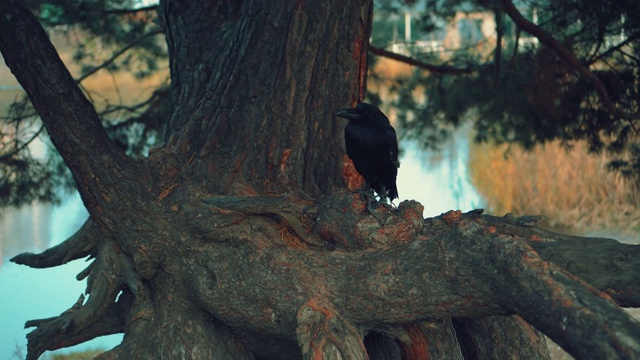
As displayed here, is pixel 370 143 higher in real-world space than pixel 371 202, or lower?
higher

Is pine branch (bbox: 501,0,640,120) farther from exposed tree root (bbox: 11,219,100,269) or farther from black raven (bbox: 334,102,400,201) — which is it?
exposed tree root (bbox: 11,219,100,269)

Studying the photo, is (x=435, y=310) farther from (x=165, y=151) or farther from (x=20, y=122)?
(x=20, y=122)

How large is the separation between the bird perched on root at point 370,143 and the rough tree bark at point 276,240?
0.17m

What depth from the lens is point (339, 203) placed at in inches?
126

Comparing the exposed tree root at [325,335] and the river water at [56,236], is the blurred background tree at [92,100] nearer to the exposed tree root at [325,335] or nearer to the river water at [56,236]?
the river water at [56,236]

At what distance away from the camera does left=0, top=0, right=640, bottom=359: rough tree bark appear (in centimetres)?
256

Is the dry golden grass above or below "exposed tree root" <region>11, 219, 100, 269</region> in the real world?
above

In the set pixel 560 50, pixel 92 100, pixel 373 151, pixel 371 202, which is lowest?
pixel 371 202

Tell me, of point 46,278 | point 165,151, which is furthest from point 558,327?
point 46,278

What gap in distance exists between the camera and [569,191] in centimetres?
1013

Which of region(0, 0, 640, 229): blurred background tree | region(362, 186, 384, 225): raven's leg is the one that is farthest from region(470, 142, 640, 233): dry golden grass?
region(362, 186, 384, 225): raven's leg

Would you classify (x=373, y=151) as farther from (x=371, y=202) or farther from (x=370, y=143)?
(x=371, y=202)

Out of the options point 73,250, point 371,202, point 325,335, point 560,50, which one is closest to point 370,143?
point 371,202

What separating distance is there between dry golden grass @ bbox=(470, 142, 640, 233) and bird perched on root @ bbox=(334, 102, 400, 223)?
6163mm
